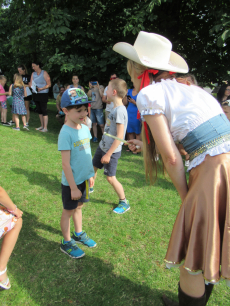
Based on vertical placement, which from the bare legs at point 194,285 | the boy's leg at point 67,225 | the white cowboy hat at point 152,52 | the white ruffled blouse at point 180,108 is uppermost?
the white cowboy hat at point 152,52

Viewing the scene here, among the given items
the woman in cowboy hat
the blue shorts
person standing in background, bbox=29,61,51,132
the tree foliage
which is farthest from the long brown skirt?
person standing in background, bbox=29,61,51,132

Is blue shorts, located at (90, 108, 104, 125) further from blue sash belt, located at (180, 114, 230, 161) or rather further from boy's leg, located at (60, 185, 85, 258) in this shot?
blue sash belt, located at (180, 114, 230, 161)

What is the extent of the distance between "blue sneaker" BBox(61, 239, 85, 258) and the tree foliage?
5238mm

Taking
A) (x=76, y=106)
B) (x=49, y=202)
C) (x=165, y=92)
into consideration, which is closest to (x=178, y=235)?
(x=165, y=92)

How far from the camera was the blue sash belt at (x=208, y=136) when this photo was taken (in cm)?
144

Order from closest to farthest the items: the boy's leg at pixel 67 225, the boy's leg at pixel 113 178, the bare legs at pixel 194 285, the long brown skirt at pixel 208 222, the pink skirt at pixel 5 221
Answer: the long brown skirt at pixel 208 222
the bare legs at pixel 194 285
the pink skirt at pixel 5 221
the boy's leg at pixel 67 225
the boy's leg at pixel 113 178

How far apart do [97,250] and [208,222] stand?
173cm

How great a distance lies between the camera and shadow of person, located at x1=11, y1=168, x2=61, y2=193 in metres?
4.20

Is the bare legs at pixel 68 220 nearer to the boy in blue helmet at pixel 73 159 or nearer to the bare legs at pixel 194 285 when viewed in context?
the boy in blue helmet at pixel 73 159

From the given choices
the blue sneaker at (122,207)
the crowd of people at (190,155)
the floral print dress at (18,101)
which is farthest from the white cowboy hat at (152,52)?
the floral print dress at (18,101)

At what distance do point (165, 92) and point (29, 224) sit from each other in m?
2.54

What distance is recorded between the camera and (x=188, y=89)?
59.5 inches

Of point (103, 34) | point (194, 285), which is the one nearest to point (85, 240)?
point (194, 285)

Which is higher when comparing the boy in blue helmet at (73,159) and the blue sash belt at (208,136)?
the blue sash belt at (208,136)
